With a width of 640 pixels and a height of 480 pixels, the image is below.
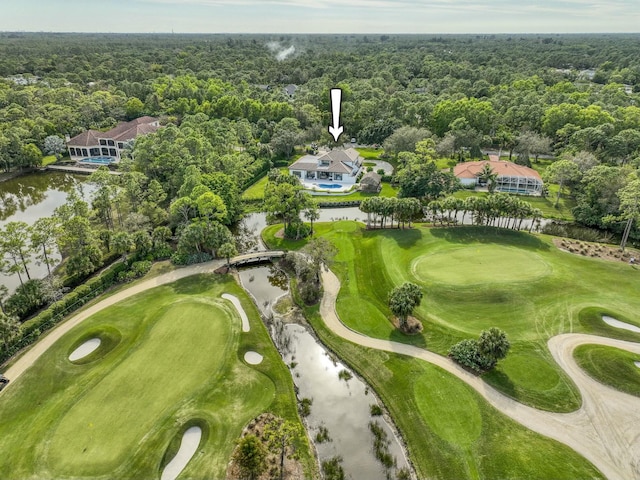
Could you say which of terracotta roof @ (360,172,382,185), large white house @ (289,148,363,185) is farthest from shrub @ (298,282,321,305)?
large white house @ (289,148,363,185)

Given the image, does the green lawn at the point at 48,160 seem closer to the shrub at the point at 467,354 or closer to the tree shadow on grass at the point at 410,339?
the tree shadow on grass at the point at 410,339

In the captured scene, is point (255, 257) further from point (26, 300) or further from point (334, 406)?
point (334, 406)

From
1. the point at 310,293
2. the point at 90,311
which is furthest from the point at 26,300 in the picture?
the point at 310,293

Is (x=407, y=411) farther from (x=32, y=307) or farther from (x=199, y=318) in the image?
(x=32, y=307)

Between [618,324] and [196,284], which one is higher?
[618,324]

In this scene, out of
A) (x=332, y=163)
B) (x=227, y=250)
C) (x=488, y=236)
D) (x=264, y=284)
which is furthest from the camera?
(x=332, y=163)

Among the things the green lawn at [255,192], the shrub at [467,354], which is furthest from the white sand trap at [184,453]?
the green lawn at [255,192]

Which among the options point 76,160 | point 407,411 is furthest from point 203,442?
point 76,160
